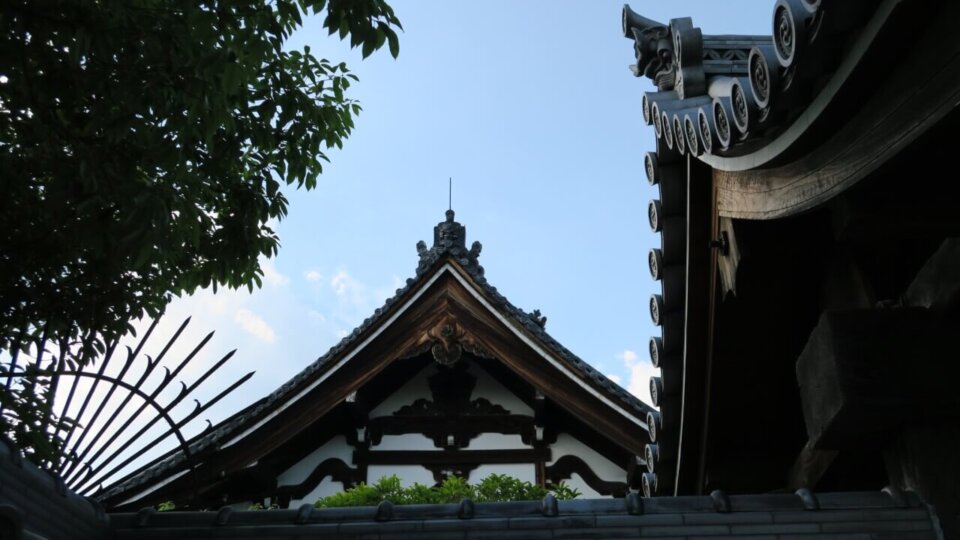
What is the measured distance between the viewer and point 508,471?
35.8 ft

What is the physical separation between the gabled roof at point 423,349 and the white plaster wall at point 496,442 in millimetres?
1029

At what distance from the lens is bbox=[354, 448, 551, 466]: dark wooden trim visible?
11.0 meters

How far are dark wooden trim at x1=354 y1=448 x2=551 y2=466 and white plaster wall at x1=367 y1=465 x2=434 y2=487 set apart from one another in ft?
0.16

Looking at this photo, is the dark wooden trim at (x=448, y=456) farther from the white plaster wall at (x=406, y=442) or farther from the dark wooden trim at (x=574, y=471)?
the dark wooden trim at (x=574, y=471)

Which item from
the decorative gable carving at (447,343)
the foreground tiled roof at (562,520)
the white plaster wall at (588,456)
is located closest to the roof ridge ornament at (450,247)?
the decorative gable carving at (447,343)

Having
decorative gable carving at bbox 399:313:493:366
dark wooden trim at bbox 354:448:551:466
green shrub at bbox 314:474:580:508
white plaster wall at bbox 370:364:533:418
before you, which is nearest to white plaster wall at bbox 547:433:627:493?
dark wooden trim at bbox 354:448:551:466

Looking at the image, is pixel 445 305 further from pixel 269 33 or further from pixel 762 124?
pixel 762 124

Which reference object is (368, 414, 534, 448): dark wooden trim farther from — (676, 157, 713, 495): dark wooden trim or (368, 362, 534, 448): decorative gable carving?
(676, 157, 713, 495): dark wooden trim

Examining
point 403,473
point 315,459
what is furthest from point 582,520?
point 315,459

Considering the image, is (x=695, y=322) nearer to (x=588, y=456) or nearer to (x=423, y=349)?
(x=423, y=349)

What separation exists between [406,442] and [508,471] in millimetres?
1361

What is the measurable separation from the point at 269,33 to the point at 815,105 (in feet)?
12.9

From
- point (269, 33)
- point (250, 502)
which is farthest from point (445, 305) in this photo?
point (269, 33)

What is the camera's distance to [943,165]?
3264mm
